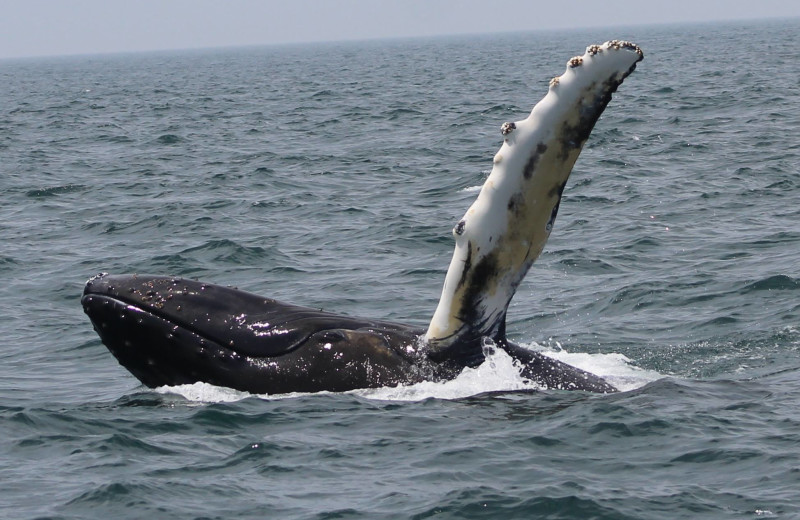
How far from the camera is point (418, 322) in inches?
691

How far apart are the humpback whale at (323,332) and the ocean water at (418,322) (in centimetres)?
23

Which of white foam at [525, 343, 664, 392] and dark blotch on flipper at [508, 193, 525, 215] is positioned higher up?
dark blotch on flipper at [508, 193, 525, 215]

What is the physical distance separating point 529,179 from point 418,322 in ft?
22.9

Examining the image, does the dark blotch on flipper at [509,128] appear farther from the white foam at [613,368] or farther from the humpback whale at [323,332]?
the white foam at [613,368]

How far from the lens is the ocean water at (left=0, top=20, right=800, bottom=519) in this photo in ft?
34.7

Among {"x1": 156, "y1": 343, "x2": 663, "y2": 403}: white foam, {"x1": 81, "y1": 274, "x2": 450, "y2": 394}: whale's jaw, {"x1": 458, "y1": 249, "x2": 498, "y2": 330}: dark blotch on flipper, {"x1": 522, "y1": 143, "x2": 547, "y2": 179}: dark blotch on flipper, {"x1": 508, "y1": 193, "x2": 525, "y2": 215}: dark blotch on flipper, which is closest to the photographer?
{"x1": 522, "y1": 143, "x2": 547, "y2": 179}: dark blotch on flipper

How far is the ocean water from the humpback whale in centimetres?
23

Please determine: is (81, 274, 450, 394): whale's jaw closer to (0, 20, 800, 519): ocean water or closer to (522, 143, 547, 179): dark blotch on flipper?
(0, 20, 800, 519): ocean water

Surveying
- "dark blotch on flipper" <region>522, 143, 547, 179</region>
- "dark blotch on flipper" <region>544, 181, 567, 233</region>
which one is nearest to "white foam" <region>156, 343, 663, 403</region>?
"dark blotch on flipper" <region>544, 181, 567, 233</region>

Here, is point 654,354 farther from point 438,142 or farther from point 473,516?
point 438,142

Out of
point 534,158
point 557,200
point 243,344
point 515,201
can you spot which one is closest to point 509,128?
point 534,158

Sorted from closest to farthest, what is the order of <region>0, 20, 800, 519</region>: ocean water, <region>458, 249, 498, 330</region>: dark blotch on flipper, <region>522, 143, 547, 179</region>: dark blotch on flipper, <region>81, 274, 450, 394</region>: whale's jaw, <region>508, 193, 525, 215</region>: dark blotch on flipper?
<region>0, 20, 800, 519</region>: ocean water
<region>522, 143, 547, 179</region>: dark blotch on flipper
<region>508, 193, 525, 215</region>: dark blotch on flipper
<region>458, 249, 498, 330</region>: dark blotch on flipper
<region>81, 274, 450, 394</region>: whale's jaw

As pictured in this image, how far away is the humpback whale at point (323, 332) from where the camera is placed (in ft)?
36.1

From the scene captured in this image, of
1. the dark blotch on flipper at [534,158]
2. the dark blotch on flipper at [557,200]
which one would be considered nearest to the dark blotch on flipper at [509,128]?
the dark blotch on flipper at [534,158]
